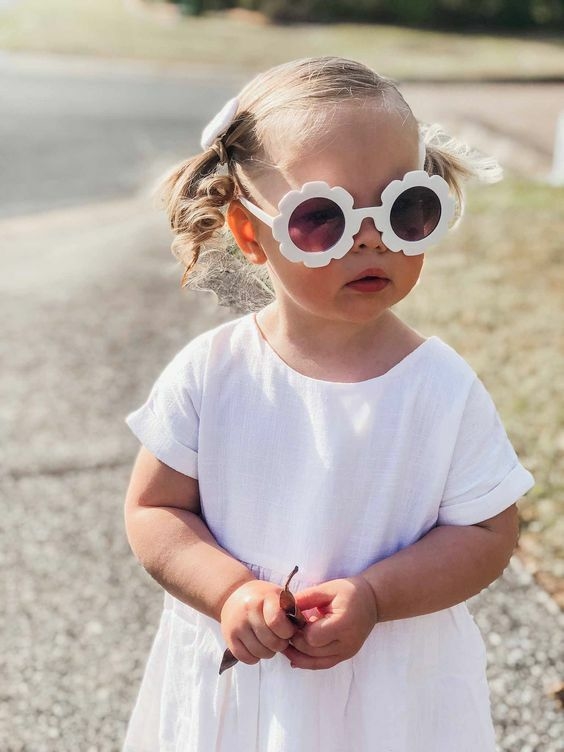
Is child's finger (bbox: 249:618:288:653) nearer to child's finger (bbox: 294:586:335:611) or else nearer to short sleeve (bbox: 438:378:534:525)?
child's finger (bbox: 294:586:335:611)

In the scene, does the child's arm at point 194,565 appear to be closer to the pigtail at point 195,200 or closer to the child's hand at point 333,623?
the child's hand at point 333,623

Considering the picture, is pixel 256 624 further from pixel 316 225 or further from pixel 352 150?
pixel 352 150

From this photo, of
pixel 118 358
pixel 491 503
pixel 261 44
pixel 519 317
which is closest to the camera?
pixel 491 503

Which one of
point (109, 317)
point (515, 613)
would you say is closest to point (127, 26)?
point (109, 317)

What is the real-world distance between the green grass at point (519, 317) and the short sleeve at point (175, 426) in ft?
5.25

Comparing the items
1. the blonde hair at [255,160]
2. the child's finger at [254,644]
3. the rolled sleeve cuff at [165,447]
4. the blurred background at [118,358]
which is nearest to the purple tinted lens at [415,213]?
the blonde hair at [255,160]

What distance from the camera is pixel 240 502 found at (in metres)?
1.60

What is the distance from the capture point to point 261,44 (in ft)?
62.5

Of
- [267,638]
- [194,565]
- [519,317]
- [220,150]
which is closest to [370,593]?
[267,638]

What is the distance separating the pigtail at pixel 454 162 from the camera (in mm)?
1637

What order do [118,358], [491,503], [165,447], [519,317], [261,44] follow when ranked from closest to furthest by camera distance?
[491,503], [165,447], [118,358], [519,317], [261,44]

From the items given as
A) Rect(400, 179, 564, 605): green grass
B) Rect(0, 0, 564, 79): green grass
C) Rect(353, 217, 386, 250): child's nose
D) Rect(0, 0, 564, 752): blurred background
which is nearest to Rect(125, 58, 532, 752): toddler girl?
Rect(353, 217, 386, 250): child's nose

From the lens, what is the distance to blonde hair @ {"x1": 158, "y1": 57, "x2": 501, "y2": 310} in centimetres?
149

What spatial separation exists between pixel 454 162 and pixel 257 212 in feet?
1.20
